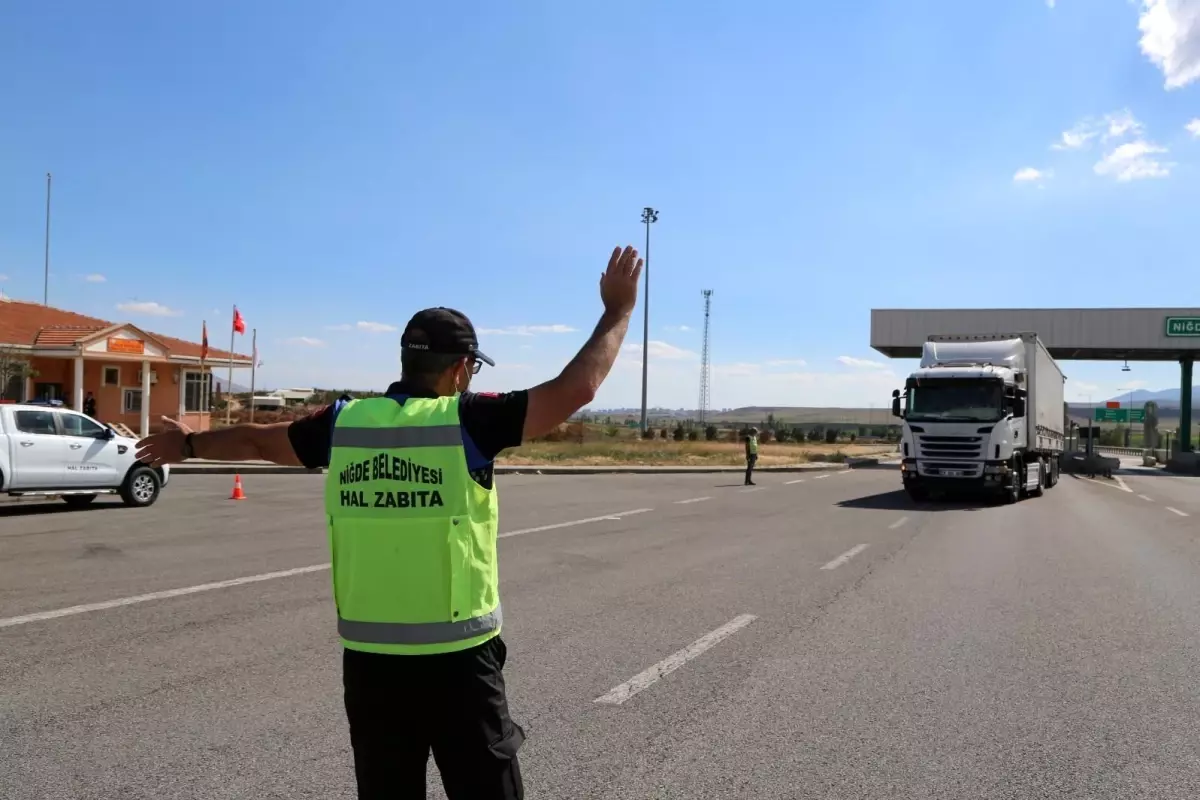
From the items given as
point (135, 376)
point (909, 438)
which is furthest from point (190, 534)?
point (135, 376)

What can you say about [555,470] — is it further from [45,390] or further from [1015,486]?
[45,390]

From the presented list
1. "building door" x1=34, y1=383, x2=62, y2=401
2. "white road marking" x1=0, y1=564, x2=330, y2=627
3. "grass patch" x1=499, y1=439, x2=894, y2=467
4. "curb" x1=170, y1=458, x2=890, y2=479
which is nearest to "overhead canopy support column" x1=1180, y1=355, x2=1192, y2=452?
"curb" x1=170, y1=458, x2=890, y2=479

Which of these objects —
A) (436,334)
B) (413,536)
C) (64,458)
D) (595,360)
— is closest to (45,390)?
(64,458)

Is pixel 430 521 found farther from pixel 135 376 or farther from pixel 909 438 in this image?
pixel 135 376

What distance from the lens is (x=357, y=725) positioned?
2582 mm

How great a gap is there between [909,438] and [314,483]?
A: 14.4 m

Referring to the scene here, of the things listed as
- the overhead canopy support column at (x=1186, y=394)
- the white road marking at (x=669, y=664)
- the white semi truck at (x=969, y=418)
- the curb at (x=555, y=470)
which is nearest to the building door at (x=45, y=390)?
the curb at (x=555, y=470)

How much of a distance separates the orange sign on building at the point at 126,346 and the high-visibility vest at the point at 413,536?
33.2m

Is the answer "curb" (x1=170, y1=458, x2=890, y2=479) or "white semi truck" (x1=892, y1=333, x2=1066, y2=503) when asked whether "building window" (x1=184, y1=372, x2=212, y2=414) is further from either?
"white semi truck" (x1=892, y1=333, x2=1066, y2=503)

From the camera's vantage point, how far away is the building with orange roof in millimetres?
30562

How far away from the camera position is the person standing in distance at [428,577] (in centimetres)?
250

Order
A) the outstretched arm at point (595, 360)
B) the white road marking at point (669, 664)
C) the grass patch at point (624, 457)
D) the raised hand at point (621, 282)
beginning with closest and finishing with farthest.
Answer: the outstretched arm at point (595, 360) → the raised hand at point (621, 282) → the white road marking at point (669, 664) → the grass patch at point (624, 457)

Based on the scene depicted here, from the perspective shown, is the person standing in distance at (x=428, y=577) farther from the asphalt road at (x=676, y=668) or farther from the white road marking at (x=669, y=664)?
the white road marking at (x=669, y=664)

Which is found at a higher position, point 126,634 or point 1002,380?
point 1002,380
